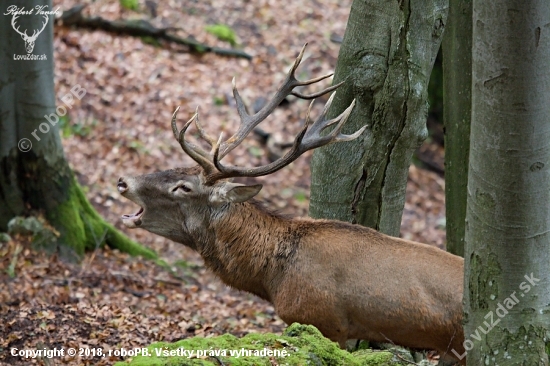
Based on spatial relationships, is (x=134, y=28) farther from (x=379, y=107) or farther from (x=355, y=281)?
(x=355, y=281)

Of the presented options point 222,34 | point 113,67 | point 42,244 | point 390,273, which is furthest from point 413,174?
point 390,273

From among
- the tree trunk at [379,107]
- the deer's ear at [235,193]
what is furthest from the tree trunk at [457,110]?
the deer's ear at [235,193]

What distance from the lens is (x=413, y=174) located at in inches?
589

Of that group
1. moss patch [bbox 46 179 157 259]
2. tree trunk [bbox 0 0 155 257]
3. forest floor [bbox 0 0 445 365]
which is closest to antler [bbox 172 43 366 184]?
forest floor [bbox 0 0 445 365]

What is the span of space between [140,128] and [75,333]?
6.96m

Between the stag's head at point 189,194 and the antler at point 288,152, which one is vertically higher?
the antler at point 288,152

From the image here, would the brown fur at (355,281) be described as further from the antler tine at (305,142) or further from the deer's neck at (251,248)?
the antler tine at (305,142)

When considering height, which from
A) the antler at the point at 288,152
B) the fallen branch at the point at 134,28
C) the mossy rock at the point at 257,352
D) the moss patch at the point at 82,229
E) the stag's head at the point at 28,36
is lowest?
the mossy rock at the point at 257,352

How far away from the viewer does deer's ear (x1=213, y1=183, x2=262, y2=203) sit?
6431 mm

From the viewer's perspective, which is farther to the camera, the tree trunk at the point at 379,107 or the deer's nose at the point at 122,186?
the deer's nose at the point at 122,186

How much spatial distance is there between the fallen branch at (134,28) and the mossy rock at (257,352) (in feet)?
37.8

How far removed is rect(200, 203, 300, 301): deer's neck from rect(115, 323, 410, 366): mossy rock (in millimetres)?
1595

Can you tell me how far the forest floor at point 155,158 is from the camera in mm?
7363

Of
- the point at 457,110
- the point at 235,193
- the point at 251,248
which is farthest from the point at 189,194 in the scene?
the point at 457,110
